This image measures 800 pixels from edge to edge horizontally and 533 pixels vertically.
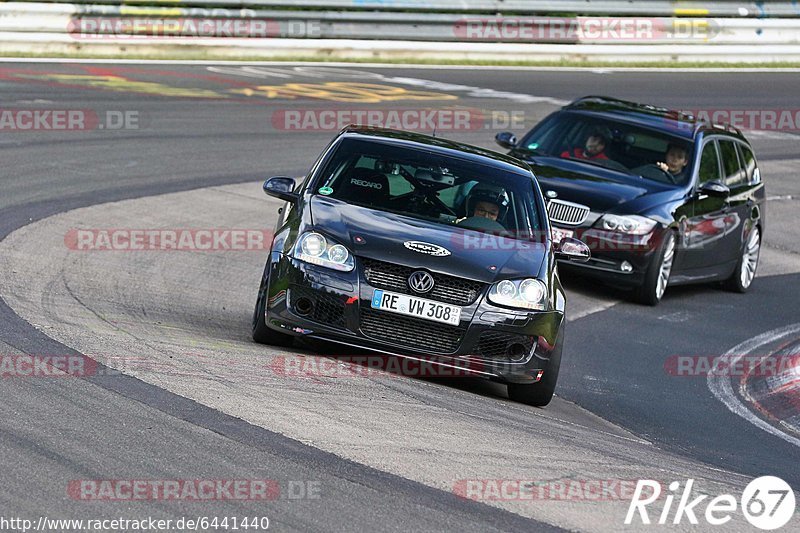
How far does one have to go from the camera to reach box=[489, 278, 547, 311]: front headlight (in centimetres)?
816

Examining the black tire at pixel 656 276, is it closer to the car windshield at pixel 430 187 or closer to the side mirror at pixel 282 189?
the car windshield at pixel 430 187

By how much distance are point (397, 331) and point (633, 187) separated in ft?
18.5

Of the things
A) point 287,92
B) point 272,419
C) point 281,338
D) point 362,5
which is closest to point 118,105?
point 287,92

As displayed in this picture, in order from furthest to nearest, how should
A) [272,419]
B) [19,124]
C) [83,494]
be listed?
[19,124] < [272,419] < [83,494]

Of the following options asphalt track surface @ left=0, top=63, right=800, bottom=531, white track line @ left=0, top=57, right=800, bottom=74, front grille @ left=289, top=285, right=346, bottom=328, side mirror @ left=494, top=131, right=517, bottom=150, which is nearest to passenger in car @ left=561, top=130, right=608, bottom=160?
side mirror @ left=494, top=131, right=517, bottom=150

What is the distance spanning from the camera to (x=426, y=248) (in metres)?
8.21

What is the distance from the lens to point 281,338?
844 cm

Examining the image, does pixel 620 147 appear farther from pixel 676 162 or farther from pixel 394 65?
pixel 394 65

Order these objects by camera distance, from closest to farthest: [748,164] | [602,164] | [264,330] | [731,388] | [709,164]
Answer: [264,330], [731,388], [602,164], [709,164], [748,164]

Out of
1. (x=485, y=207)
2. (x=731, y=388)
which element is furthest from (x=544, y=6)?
(x=485, y=207)

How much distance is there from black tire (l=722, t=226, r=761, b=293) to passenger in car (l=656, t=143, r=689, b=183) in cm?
145

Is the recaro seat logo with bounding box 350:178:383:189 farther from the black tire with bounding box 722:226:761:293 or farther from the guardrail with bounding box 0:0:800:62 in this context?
the guardrail with bounding box 0:0:800:62

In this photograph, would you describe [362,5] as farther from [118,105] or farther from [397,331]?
[397,331]

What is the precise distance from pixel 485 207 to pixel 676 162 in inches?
198
